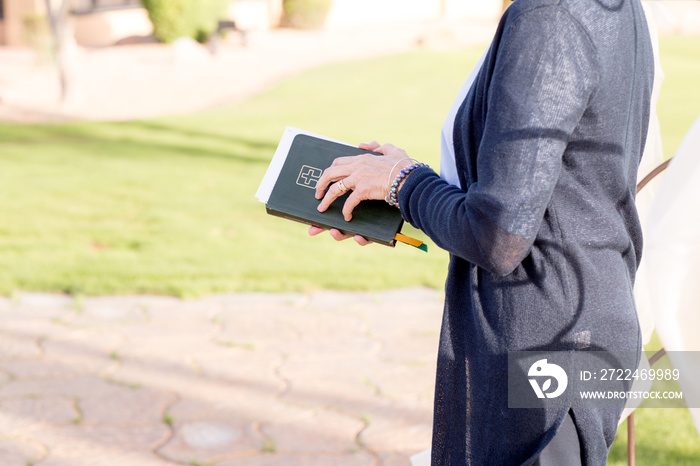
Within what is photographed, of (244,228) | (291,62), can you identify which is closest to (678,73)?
(291,62)

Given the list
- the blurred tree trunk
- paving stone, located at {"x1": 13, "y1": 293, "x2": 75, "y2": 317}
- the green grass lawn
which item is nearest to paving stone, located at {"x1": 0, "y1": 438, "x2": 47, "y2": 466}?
paving stone, located at {"x1": 13, "y1": 293, "x2": 75, "y2": 317}

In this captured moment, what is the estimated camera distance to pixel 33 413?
10.6 ft

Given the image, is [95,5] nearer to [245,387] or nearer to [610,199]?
[245,387]

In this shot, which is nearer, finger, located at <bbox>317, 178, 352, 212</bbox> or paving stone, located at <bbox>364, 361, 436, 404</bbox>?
finger, located at <bbox>317, 178, 352, 212</bbox>

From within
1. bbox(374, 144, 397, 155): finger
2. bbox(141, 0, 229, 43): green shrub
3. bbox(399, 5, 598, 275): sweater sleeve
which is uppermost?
bbox(399, 5, 598, 275): sweater sleeve

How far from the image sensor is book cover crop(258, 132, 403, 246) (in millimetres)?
1523

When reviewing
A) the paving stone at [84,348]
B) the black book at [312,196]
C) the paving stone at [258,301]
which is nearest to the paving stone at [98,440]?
the paving stone at [84,348]

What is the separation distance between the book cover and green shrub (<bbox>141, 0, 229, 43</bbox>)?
20073 mm

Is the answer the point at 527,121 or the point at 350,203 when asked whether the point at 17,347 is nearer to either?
the point at 350,203

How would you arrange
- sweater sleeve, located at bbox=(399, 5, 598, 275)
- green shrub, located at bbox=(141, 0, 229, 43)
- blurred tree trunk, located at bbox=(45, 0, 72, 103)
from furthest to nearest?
green shrub, located at bbox=(141, 0, 229, 43) → blurred tree trunk, located at bbox=(45, 0, 72, 103) → sweater sleeve, located at bbox=(399, 5, 598, 275)

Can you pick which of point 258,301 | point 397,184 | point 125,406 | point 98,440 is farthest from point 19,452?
point 397,184

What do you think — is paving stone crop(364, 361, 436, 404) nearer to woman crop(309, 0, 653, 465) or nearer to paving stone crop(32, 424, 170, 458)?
paving stone crop(32, 424, 170, 458)

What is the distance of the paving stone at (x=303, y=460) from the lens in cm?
Result: 287

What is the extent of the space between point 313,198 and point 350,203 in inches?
5.2
